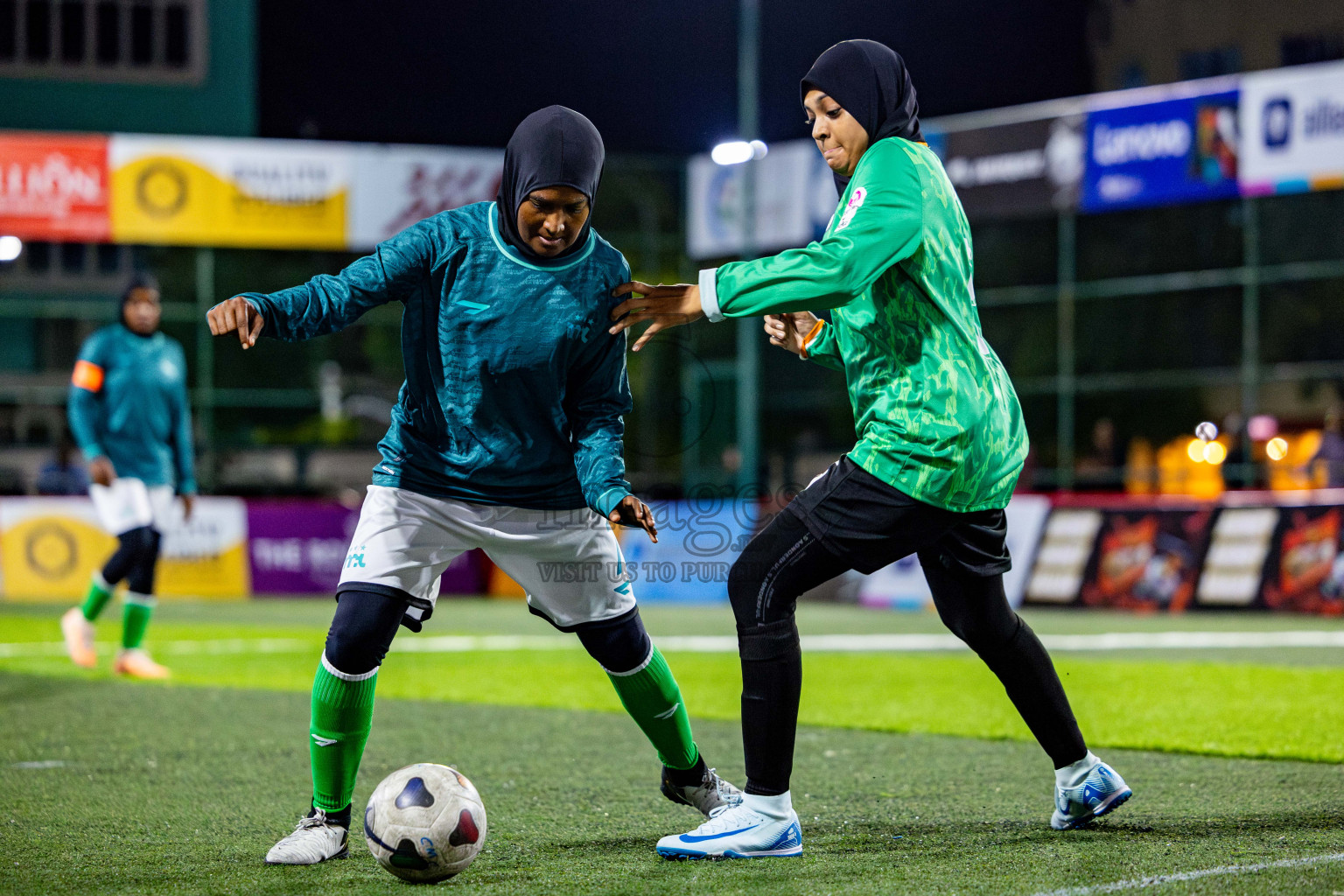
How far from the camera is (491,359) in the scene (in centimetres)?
450

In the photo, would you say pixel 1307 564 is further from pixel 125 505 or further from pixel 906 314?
pixel 906 314

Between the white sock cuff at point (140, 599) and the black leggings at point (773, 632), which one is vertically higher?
the black leggings at point (773, 632)

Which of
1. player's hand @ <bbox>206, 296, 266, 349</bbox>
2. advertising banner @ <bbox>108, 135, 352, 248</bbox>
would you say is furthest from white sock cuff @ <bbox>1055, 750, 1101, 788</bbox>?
advertising banner @ <bbox>108, 135, 352, 248</bbox>

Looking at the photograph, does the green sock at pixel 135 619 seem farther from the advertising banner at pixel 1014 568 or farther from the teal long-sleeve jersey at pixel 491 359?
the advertising banner at pixel 1014 568

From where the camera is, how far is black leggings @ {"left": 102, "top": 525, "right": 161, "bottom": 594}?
31.3 ft

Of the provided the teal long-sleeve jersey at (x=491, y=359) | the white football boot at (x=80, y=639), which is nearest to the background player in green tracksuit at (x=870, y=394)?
the teal long-sleeve jersey at (x=491, y=359)

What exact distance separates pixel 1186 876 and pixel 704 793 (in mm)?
1532

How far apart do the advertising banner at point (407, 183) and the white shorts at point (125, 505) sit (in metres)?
15.4

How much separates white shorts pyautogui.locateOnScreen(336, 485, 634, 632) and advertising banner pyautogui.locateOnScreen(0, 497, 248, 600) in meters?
15.4

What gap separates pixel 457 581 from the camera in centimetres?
2014

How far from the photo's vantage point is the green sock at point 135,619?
970 centimetres

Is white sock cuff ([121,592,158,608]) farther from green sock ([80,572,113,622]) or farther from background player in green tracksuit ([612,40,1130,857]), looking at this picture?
background player in green tracksuit ([612,40,1130,857])

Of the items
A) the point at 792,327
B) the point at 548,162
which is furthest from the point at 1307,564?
the point at 548,162

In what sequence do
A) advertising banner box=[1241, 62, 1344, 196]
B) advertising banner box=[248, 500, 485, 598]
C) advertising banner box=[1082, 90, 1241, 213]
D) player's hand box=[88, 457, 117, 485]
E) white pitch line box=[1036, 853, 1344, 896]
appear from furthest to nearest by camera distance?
1. advertising banner box=[248, 500, 485, 598]
2. advertising banner box=[1082, 90, 1241, 213]
3. advertising banner box=[1241, 62, 1344, 196]
4. player's hand box=[88, 457, 117, 485]
5. white pitch line box=[1036, 853, 1344, 896]
